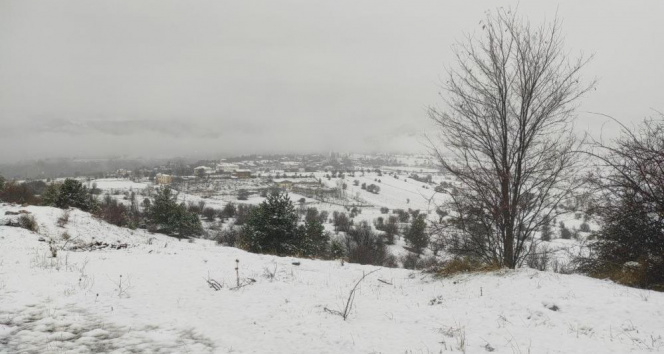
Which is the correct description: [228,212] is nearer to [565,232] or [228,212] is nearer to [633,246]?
[565,232]

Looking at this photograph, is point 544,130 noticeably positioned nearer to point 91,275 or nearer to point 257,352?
point 257,352

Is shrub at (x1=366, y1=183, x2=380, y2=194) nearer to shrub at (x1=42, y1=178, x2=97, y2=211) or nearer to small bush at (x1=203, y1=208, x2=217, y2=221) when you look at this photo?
small bush at (x1=203, y1=208, x2=217, y2=221)

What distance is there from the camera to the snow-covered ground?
4605 millimetres

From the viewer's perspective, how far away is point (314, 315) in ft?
19.6

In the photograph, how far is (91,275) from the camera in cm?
824

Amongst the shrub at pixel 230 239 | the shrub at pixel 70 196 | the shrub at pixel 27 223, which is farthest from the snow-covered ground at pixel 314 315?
the shrub at pixel 70 196

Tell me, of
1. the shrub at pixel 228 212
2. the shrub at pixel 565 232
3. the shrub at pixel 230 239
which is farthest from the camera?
the shrub at pixel 228 212

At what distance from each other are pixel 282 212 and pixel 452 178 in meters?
19.6

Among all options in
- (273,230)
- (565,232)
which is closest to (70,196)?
(273,230)

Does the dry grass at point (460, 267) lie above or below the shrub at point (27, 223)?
above

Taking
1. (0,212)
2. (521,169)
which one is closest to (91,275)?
(521,169)

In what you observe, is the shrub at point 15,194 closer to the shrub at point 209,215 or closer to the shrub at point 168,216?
the shrub at point 168,216

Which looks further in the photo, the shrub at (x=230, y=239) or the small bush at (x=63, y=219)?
the shrub at (x=230, y=239)

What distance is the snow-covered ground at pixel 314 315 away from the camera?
4605 millimetres
